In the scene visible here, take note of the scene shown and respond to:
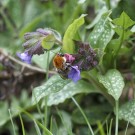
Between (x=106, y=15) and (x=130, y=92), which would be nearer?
(x=106, y=15)

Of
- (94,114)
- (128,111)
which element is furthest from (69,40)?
(94,114)

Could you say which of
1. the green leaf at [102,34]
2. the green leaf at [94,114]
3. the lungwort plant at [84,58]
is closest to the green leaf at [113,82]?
the lungwort plant at [84,58]

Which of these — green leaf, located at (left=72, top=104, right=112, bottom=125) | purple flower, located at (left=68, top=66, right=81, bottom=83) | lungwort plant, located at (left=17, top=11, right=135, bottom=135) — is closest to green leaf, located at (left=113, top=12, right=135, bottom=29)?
lungwort plant, located at (left=17, top=11, right=135, bottom=135)

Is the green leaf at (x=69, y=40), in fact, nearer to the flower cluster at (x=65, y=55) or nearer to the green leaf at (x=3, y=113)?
the flower cluster at (x=65, y=55)

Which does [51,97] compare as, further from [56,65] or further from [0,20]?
[0,20]

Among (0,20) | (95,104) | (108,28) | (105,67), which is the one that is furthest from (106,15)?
(0,20)

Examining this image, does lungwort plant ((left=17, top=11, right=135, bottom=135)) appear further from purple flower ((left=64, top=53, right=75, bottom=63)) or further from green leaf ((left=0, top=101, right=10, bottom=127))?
green leaf ((left=0, top=101, right=10, bottom=127))

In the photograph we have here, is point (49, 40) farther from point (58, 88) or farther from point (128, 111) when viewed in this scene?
point (128, 111)
